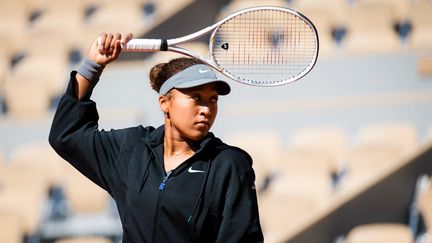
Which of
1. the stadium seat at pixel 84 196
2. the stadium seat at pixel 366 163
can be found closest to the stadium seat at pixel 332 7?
the stadium seat at pixel 366 163

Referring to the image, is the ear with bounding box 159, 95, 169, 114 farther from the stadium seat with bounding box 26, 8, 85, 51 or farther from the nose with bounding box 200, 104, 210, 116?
the stadium seat with bounding box 26, 8, 85, 51

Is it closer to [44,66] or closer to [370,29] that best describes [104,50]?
[370,29]

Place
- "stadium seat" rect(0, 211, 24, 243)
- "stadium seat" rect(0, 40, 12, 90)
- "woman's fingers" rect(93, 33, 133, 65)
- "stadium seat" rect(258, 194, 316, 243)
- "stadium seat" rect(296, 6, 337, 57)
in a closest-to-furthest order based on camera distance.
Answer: "woman's fingers" rect(93, 33, 133, 65), "stadium seat" rect(258, 194, 316, 243), "stadium seat" rect(0, 211, 24, 243), "stadium seat" rect(296, 6, 337, 57), "stadium seat" rect(0, 40, 12, 90)

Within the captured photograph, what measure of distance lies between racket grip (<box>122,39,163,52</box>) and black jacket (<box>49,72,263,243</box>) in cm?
19

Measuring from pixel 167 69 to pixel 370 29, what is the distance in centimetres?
531

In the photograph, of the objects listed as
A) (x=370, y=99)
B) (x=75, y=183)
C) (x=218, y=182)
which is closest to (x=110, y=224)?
(x=75, y=183)

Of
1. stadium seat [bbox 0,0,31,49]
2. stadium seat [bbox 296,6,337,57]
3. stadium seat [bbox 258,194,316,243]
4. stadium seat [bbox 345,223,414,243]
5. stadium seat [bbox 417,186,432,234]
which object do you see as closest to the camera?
stadium seat [bbox 345,223,414,243]

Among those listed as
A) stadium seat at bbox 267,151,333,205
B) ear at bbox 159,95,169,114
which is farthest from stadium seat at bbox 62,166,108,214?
ear at bbox 159,95,169,114

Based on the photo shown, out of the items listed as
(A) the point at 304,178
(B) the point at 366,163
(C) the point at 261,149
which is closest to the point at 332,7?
(C) the point at 261,149

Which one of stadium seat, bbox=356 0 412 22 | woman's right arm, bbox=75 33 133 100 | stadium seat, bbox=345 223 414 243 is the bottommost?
stadium seat, bbox=345 223 414 243

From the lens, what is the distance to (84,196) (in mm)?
6805

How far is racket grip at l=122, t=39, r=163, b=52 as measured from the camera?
2789mm

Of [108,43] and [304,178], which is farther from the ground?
[108,43]

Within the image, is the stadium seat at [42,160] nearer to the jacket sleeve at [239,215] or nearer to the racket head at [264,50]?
the racket head at [264,50]
